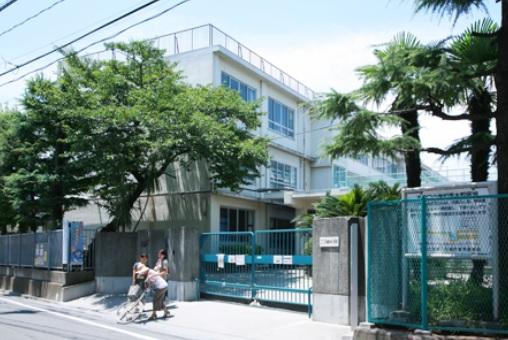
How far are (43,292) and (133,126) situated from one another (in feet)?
23.1

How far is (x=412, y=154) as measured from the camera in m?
13.0

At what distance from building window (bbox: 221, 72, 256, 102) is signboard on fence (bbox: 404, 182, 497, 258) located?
18.2 m

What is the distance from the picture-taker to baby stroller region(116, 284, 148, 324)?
573 inches

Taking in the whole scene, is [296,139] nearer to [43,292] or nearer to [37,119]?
[37,119]

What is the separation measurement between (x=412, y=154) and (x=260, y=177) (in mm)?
11827

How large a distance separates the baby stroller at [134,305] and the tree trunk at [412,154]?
7.43 m

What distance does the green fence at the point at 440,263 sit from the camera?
30.3ft

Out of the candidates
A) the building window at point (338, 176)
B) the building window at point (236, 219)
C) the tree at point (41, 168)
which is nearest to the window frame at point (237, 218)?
the building window at point (236, 219)

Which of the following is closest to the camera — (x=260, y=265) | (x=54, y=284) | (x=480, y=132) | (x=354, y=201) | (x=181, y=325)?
(x=480, y=132)

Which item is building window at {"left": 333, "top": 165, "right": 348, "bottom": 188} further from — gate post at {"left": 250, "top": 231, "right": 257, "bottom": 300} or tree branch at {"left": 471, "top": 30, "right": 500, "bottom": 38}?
tree branch at {"left": 471, "top": 30, "right": 500, "bottom": 38}

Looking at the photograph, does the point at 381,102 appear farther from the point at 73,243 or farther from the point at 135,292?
the point at 73,243

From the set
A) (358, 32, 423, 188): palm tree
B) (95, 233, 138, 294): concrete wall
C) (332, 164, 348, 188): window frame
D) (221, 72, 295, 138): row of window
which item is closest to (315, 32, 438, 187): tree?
(358, 32, 423, 188): palm tree

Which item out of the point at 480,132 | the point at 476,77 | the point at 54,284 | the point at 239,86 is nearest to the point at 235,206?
the point at 239,86

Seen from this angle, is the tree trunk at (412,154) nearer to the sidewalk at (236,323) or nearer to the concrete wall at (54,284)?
the sidewalk at (236,323)
